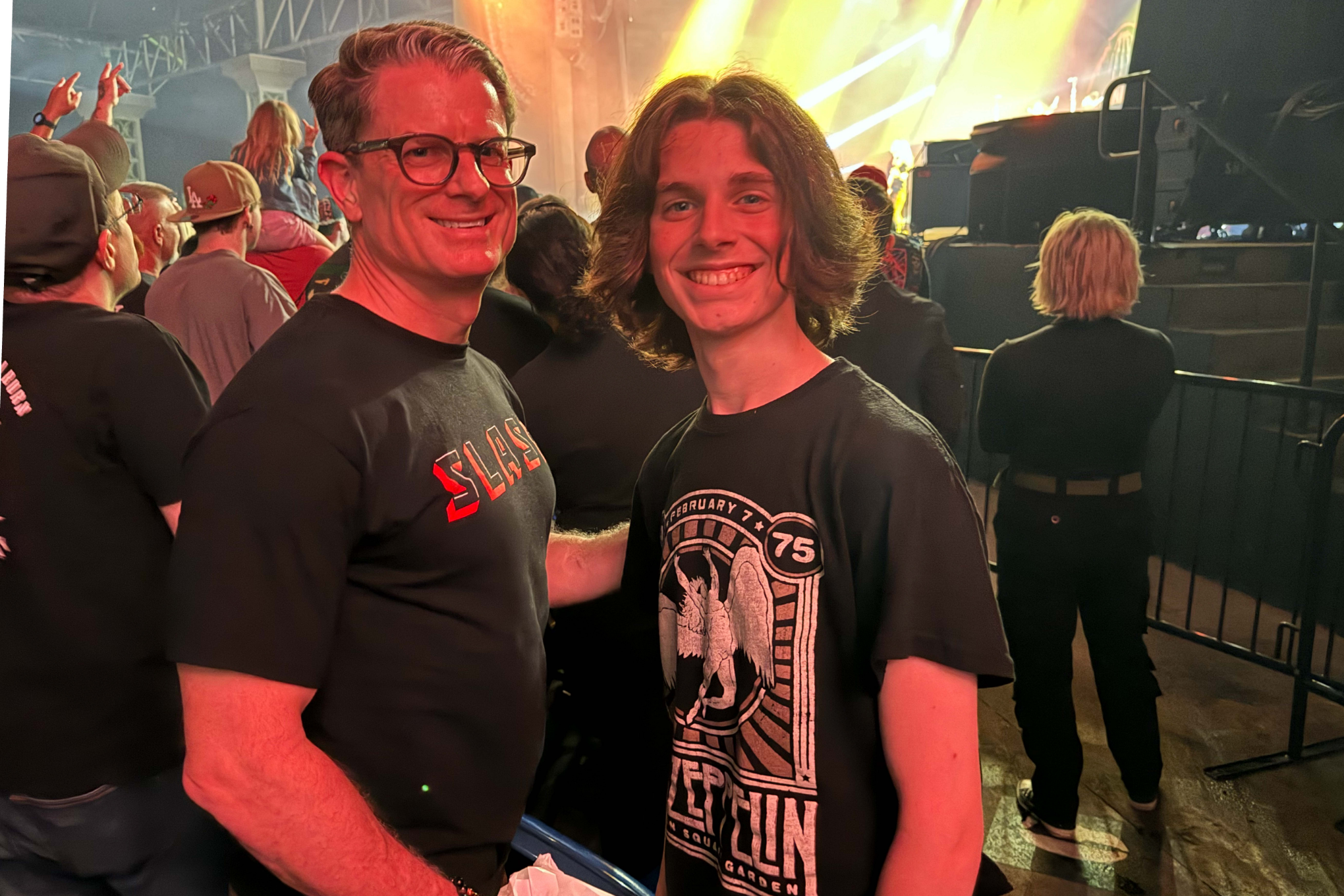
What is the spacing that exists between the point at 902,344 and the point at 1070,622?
3.72 ft

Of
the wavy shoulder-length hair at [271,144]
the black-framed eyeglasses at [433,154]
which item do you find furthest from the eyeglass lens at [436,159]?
the wavy shoulder-length hair at [271,144]

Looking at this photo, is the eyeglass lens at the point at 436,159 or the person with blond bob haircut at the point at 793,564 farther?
the eyeglass lens at the point at 436,159

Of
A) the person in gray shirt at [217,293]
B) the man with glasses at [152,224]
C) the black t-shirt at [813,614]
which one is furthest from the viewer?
the man with glasses at [152,224]

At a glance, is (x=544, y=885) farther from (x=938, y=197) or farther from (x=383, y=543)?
(x=938, y=197)

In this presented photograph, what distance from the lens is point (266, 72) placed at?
409 inches

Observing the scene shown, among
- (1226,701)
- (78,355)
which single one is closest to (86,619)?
(78,355)

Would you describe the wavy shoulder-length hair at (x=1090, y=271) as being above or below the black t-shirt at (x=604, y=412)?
above

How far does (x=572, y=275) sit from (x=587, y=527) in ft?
2.29

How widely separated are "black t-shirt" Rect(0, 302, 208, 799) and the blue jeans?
0.11 feet

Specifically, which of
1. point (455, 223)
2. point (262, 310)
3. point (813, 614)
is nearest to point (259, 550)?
point (455, 223)

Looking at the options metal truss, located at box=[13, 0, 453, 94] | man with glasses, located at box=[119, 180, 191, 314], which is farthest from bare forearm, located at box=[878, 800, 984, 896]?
metal truss, located at box=[13, 0, 453, 94]

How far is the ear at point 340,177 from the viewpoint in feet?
4.28

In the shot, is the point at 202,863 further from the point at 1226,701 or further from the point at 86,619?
the point at 1226,701

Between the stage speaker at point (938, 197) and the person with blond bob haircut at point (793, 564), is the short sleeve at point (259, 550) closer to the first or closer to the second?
the person with blond bob haircut at point (793, 564)
